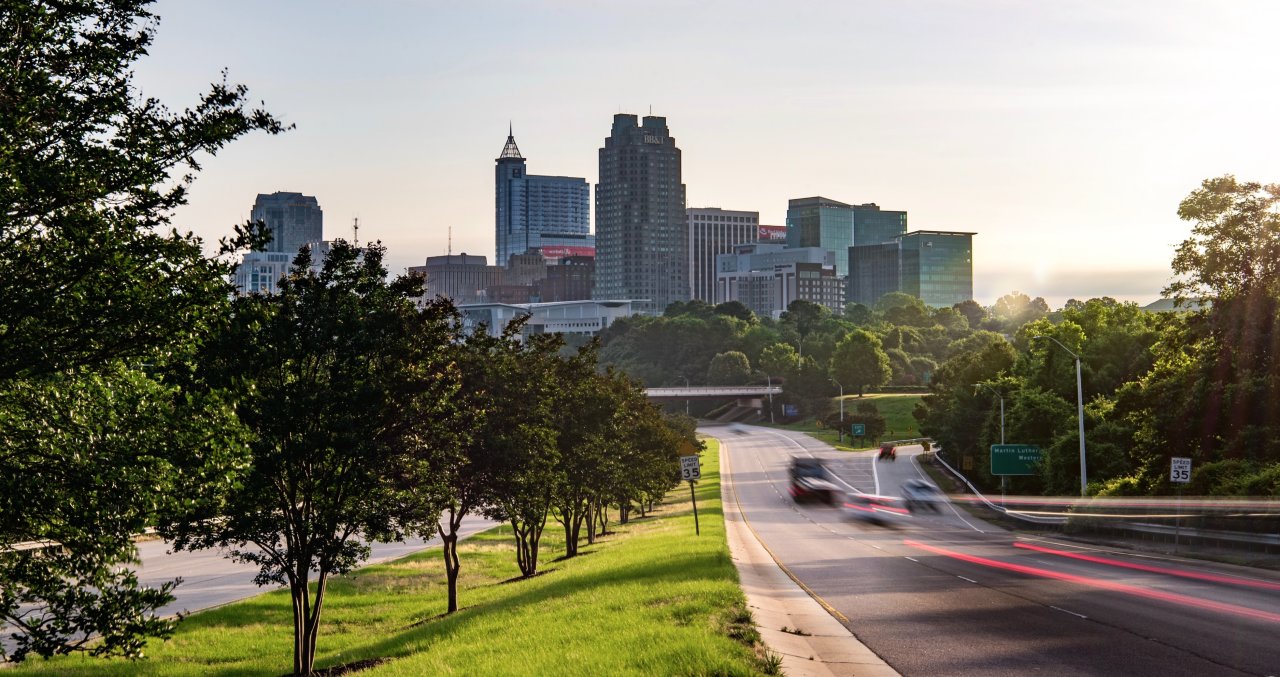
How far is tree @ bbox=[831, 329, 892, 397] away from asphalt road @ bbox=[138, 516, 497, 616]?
12773 cm

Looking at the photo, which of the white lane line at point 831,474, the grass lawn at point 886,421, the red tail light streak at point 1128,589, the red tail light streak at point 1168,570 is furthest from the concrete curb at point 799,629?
the grass lawn at point 886,421

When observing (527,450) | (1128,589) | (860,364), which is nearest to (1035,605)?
(1128,589)

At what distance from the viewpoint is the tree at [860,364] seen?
626 feet

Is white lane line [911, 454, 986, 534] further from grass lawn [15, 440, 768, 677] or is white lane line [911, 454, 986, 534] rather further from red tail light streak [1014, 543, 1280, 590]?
grass lawn [15, 440, 768, 677]

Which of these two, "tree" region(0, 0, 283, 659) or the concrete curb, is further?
the concrete curb

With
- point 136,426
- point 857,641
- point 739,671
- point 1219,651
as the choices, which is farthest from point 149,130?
point 1219,651

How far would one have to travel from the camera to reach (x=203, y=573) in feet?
171

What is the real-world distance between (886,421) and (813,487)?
278ft

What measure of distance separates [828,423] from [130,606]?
544ft

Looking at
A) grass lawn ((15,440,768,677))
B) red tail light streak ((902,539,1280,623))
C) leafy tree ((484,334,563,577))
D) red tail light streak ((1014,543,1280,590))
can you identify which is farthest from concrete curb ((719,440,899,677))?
red tail light streak ((1014,543,1280,590))

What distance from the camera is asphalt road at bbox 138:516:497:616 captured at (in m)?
40.8

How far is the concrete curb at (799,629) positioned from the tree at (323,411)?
790 centimetres

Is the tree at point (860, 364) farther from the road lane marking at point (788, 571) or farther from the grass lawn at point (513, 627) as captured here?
the grass lawn at point (513, 627)

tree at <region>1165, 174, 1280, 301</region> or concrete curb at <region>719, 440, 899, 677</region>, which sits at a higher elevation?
tree at <region>1165, 174, 1280, 301</region>
